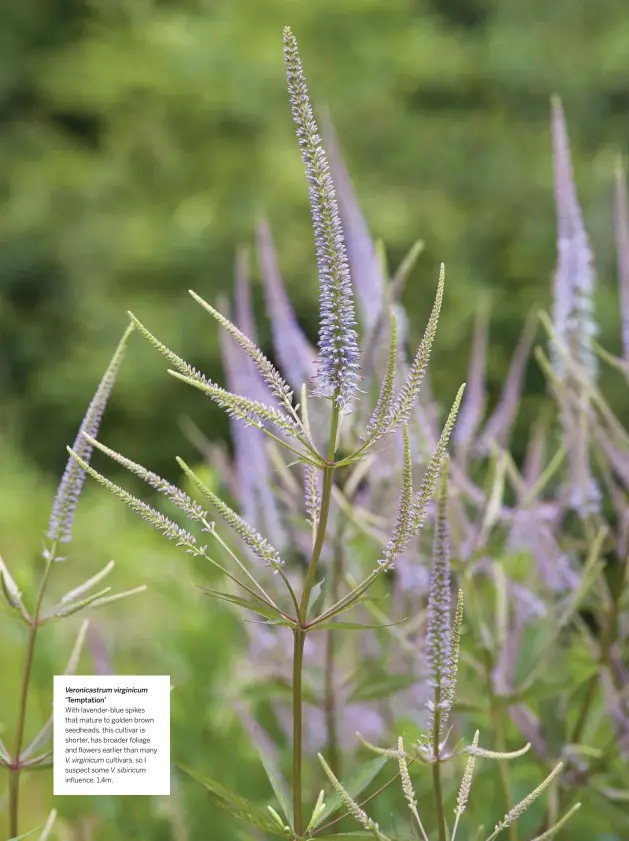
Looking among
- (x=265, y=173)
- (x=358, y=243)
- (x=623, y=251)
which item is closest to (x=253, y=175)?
(x=265, y=173)

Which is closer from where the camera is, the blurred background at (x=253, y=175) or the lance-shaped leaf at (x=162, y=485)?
the lance-shaped leaf at (x=162, y=485)

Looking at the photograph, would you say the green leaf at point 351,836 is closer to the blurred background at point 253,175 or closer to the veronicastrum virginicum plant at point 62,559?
the veronicastrum virginicum plant at point 62,559

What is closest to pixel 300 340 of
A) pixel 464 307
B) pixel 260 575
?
pixel 260 575

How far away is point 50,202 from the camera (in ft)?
10.2

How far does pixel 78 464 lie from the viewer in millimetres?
391

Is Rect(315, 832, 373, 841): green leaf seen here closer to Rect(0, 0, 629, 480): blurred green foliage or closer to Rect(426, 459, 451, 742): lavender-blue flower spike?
Rect(426, 459, 451, 742): lavender-blue flower spike

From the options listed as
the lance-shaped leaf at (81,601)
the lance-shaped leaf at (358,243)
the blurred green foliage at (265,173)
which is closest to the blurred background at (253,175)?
the blurred green foliage at (265,173)

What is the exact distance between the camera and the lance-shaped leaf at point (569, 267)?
567mm

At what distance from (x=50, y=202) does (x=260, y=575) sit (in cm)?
266

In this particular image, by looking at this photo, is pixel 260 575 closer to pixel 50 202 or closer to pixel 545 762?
pixel 545 762

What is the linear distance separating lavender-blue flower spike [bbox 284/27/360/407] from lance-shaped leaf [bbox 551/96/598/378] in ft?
0.95

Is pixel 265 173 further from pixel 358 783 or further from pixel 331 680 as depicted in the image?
pixel 358 783

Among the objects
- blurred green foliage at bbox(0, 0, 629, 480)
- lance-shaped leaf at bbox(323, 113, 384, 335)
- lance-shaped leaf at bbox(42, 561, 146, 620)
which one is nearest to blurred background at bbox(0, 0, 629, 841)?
blurred green foliage at bbox(0, 0, 629, 480)

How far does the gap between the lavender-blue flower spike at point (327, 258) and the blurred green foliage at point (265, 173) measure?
198 centimetres
